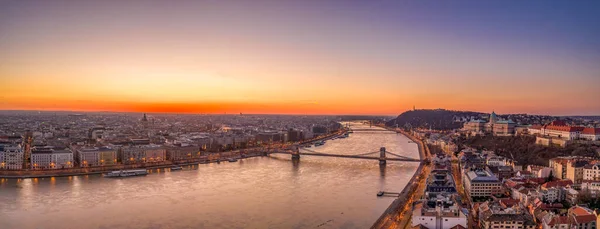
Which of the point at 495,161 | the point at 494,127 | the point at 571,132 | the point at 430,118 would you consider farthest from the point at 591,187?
the point at 430,118

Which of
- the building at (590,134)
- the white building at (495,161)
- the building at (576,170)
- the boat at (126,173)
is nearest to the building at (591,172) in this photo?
the building at (576,170)

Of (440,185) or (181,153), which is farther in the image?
(181,153)

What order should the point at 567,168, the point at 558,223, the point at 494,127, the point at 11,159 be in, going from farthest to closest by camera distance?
1. the point at 494,127
2. the point at 11,159
3. the point at 567,168
4. the point at 558,223

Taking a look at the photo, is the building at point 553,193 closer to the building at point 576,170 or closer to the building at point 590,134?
the building at point 576,170

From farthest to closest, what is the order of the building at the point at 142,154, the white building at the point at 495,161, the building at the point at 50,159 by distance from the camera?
the building at the point at 142,154 → the building at the point at 50,159 → the white building at the point at 495,161

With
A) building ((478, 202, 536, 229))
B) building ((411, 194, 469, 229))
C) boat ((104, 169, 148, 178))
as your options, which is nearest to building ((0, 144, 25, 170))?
boat ((104, 169, 148, 178))

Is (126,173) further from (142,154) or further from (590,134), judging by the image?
(590,134)

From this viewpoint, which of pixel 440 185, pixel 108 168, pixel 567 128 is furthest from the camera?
pixel 567 128

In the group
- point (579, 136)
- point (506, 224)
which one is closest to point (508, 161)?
point (579, 136)

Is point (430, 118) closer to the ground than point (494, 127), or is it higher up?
closer to the ground
